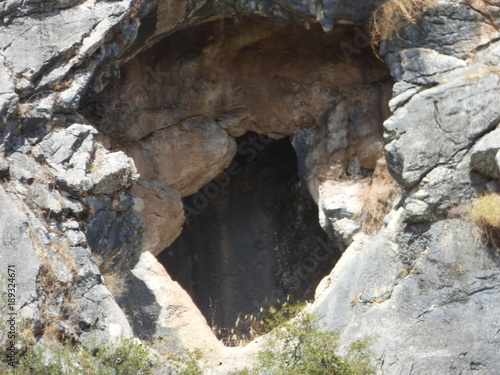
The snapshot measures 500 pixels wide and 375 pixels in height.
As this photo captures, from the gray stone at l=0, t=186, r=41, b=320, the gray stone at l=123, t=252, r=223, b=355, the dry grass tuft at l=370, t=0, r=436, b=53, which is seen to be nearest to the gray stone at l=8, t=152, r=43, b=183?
the gray stone at l=0, t=186, r=41, b=320

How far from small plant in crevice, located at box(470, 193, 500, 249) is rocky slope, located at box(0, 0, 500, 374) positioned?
0.16 meters

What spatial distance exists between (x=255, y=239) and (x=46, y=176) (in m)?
4.99

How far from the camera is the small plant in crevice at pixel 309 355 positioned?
35.7ft

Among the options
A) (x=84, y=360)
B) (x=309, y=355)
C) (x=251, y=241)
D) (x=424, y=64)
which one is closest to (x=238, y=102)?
(x=251, y=241)

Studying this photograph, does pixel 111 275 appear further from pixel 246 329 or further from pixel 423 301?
pixel 423 301

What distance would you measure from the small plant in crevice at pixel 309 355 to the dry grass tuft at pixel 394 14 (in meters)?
3.98

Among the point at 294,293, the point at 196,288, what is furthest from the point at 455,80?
the point at 196,288

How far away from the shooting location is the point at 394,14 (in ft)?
43.6

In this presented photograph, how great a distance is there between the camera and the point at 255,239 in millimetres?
16312

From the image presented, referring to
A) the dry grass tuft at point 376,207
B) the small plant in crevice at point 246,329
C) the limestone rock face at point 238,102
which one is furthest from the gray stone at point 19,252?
the dry grass tuft at point 376,207

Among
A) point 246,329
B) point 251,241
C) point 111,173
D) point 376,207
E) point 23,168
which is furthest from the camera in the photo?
point 251,241

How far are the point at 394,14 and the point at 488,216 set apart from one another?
2.95m

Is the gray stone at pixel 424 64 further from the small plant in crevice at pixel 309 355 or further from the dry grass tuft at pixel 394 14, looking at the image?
the small plant in crevice at pixel 309 355

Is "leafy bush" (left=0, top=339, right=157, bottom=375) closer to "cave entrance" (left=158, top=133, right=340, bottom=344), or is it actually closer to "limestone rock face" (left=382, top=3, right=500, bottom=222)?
"limestone rock face" (left=382, top=3, right=500, bottom=222)
